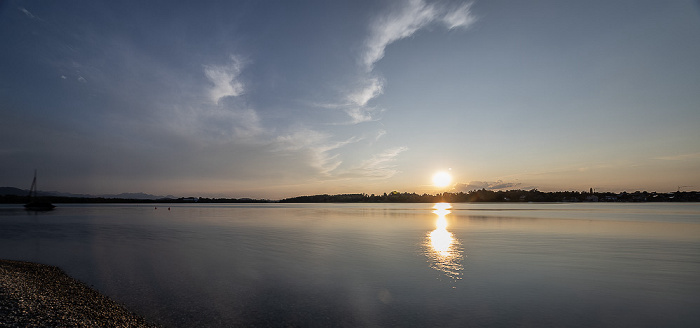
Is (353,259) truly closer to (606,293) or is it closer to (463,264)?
(463,264)

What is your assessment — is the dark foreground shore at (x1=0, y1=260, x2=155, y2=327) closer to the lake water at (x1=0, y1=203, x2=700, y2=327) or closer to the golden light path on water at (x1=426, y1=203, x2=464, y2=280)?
the lake water at (x1=0, y1=203, x2=700, y2=327)

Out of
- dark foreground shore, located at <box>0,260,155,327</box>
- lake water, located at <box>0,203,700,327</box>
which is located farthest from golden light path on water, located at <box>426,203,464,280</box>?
dark foreground shore, located at <box>0,260,155,327</box>

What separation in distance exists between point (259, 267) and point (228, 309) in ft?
23.8

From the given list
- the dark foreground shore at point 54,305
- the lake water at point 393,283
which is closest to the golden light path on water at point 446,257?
the lake water at point 393,283

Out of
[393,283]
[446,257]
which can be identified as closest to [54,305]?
[393,283]

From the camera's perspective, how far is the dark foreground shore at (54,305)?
27.0ft

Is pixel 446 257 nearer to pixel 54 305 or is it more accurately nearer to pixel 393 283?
pixel 393 283

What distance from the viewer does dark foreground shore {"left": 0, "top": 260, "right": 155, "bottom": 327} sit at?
27.0 ft

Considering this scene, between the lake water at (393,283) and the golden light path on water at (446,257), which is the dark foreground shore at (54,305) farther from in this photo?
the golden light path on water at (446,257)

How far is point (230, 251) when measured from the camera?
23312mm

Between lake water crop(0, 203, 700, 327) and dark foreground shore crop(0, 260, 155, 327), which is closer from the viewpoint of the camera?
dark foreground shore crop(0, 260, 155, 327)

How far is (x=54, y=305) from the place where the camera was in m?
9.51

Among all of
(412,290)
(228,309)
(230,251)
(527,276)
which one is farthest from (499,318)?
(230,251)

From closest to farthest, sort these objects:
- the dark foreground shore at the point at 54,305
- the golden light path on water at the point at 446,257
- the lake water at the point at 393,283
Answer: the dark foreground shore at the point at 54,305 < the lake water at the point at 393,283 < the golden light path on water at the point at 446,257
